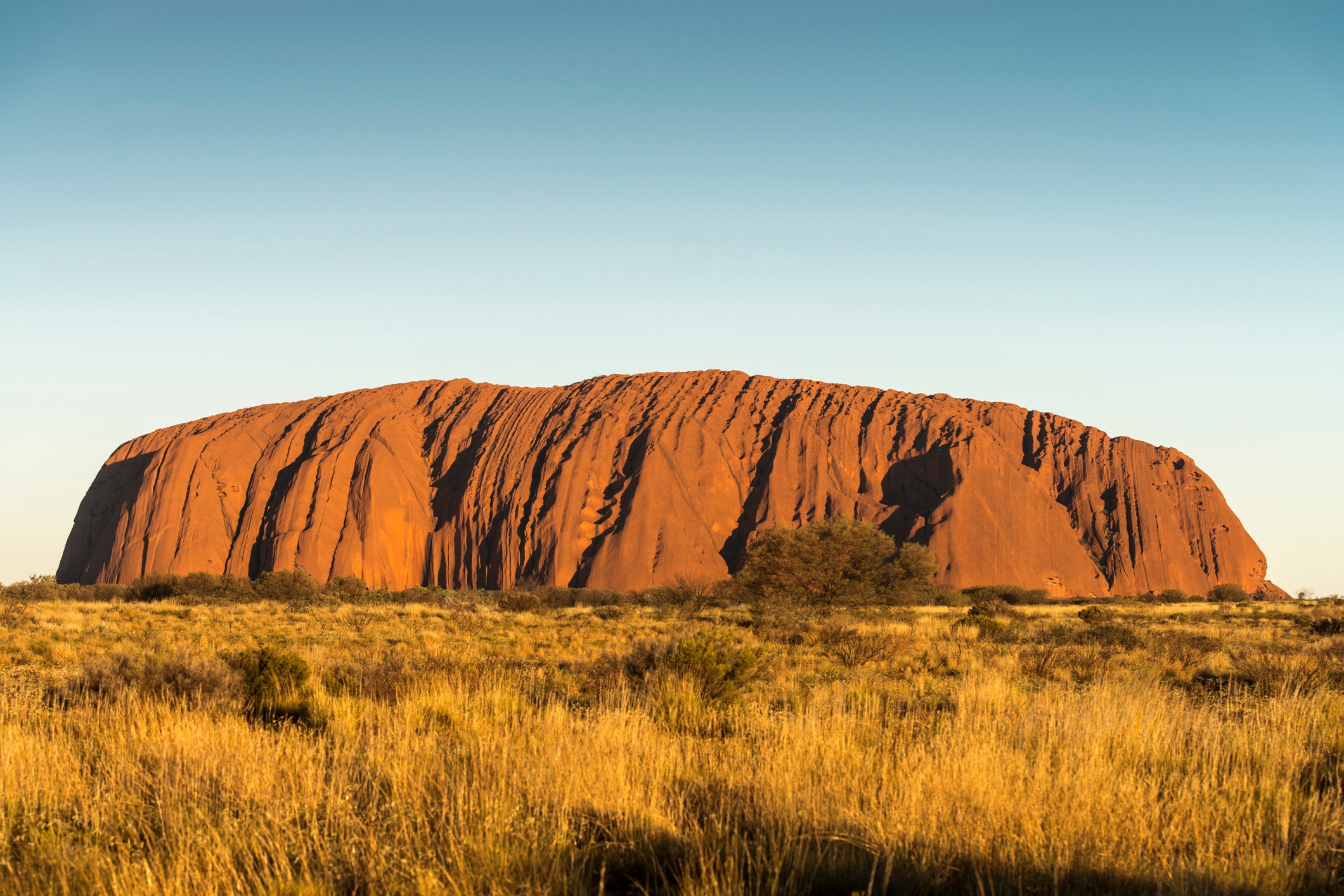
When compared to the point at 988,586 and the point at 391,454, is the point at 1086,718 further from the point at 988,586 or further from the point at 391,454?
the point at 391,454

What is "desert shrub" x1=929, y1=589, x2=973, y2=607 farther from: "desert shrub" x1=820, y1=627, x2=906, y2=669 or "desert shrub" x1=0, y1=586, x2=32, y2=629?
"desert shrub" x1=0, y1=586, x2=32, y2=629

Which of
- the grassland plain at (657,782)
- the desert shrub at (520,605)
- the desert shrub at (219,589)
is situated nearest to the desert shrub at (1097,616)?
the grassland plain at (657,782)

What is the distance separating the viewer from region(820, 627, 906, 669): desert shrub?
1455 cm

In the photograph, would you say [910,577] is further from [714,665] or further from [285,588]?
[714,665]

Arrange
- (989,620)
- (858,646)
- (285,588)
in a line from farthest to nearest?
(285,588) → (989,620) → (858,646)

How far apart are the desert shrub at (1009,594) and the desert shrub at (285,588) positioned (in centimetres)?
3805

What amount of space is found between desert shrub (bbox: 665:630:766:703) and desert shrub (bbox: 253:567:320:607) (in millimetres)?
32360

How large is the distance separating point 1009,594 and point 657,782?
55.3 meters

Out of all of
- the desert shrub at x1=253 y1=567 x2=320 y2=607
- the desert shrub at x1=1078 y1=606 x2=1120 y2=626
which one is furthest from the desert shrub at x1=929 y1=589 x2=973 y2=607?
the desert shrub at x1=253 y1=567 x2=320 y2=607

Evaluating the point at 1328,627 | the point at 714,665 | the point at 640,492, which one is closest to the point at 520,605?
the point at 714,665

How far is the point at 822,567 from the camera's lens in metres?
34.9

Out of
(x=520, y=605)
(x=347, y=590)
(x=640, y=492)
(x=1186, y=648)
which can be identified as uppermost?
(x=640, y=492)

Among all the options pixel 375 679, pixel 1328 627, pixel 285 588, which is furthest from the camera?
pixel 285 588

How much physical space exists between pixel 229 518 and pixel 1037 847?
3273 inches
